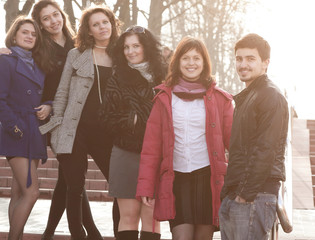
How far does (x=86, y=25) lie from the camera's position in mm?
5812

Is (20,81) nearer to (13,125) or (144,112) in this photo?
(13,125)

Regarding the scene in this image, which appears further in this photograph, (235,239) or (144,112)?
(144,112)

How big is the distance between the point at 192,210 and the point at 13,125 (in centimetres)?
186

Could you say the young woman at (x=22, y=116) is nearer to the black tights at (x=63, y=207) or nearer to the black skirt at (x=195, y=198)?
the black tights at (x=63, y=207)

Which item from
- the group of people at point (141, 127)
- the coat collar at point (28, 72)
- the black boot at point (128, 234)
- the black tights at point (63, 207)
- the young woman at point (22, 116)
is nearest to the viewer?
the group of people at point (141, 127)

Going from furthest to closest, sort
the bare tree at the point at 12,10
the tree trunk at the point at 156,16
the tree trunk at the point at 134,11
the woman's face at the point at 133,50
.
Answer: the tree trunk at the point at 134,11 < the tree trunk at the point at 156,16 < the bare tree at the point at 12,10 < the woman's face at the point at 133,50

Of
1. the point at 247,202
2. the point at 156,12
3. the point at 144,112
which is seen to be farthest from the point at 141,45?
the point at 156,12

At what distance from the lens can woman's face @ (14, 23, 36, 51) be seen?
19.3ft

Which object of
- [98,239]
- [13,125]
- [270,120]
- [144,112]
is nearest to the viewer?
[270,120]

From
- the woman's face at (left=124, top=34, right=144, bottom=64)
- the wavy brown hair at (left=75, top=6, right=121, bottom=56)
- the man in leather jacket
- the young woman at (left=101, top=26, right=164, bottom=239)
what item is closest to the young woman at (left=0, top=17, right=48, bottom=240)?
the wavy brown hair at (left=75, top=6, right=121, bottom=56)

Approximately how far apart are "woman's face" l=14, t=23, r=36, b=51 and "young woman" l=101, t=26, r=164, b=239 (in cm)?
100

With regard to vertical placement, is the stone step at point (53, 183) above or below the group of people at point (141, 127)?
below

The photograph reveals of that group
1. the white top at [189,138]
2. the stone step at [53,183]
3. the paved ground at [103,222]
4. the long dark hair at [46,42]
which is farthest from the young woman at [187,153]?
the stone step at [53,183]

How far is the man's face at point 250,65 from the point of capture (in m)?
4.18
